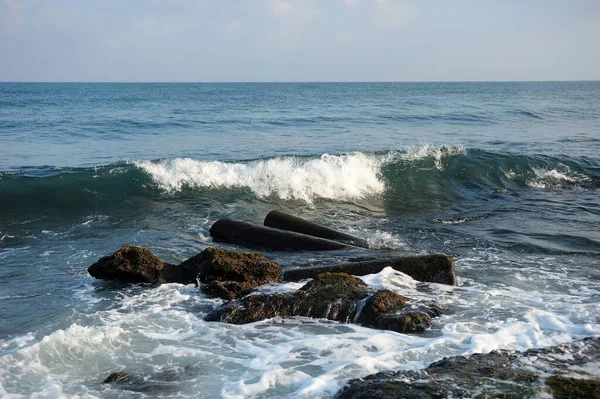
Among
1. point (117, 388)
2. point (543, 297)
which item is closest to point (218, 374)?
point (117, 388)

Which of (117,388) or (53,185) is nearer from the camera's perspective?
(117,388)

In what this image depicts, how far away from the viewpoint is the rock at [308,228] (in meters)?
10.3

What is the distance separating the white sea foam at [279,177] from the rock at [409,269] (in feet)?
24.8

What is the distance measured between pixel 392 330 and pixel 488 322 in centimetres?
120

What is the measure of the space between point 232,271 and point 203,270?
1.40 ft

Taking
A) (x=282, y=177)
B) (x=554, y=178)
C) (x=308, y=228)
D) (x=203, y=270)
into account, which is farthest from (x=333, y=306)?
(x=554, y=178)

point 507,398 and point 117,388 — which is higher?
point 507,398

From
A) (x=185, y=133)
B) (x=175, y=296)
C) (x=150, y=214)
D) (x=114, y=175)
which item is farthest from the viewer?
(x=185, y=133)

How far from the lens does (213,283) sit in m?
7.78

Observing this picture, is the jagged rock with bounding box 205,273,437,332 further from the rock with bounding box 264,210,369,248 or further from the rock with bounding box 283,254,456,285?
the rock with bounding box 264,210,369,248

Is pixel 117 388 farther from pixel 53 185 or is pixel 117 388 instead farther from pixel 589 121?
pixel 589 121

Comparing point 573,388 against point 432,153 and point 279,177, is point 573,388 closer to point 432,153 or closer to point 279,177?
point 279,177

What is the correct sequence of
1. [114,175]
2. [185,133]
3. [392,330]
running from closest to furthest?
[392,330] < [114,175] < [185,133]

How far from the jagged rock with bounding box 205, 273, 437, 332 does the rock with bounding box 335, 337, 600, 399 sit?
128cm
